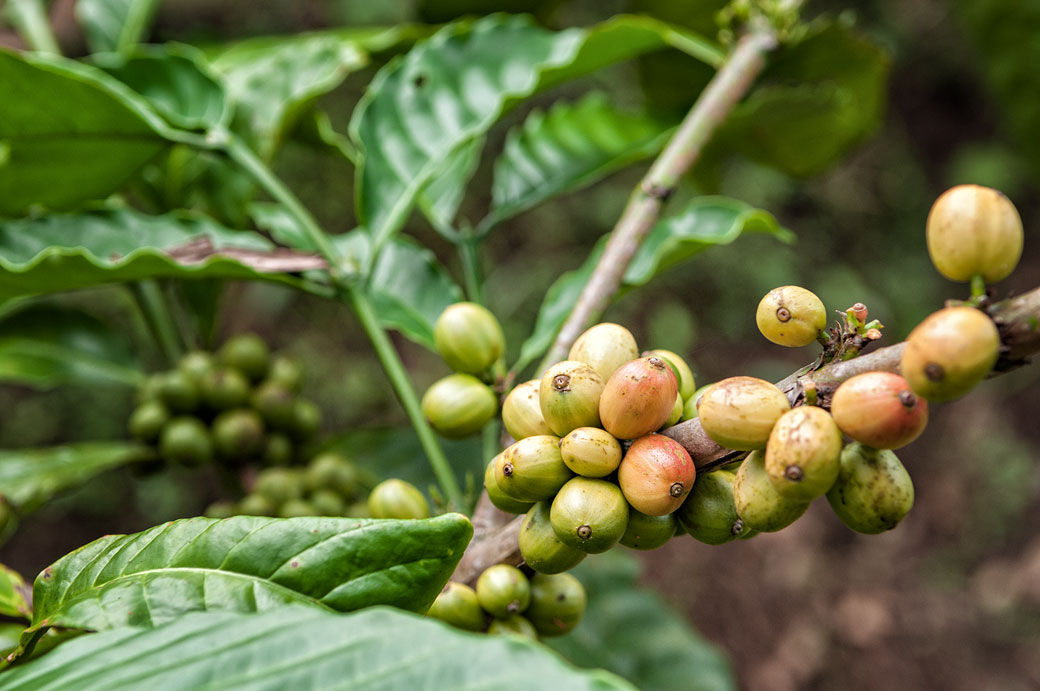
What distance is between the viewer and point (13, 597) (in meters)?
0.83

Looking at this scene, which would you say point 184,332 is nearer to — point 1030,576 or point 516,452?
point 516,452

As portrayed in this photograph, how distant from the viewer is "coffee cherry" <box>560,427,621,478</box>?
0.63 m

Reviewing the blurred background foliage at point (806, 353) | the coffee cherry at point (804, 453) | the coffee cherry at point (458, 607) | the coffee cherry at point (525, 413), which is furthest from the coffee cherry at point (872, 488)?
the blurred background foliage at point (806, 353)

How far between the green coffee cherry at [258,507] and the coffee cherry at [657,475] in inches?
28.4

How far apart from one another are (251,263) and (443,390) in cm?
36

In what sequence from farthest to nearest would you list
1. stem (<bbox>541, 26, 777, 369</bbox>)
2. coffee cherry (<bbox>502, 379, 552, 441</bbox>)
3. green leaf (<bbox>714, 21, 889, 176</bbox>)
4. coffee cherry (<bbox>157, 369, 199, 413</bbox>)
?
1. green leaf (<bbox>714, 21, 889, 176</bbox>)
2. coffee cherry (<bbox>157, 369, 199, 413</bbox>)
3. stem (<bbox>541, 26, 777, 369</bbox>)
4. coffee cherry (<bbox>502, 379, 552, 441</bbox>)

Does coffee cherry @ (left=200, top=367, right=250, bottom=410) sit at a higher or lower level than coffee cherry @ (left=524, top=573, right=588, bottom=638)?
higher

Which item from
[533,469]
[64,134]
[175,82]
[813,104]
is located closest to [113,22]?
[175,82]

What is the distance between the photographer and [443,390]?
0.88m

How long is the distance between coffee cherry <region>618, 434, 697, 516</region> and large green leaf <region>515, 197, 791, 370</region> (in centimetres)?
44

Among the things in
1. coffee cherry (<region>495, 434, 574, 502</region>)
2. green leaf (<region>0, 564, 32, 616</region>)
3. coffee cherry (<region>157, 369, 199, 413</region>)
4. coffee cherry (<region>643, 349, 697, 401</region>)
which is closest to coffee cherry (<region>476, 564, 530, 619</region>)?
coffee cherry (<region>495, 434, 574, 502</region>)

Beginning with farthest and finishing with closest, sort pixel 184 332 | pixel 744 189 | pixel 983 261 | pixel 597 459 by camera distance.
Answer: pixel 744 189, pixel 184 332, pixel 597 459, pixel 983 261

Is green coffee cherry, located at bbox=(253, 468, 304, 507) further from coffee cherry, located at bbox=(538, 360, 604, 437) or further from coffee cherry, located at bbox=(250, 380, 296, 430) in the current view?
coffee cherry, located at bbox=(538, 360, 604, 437)

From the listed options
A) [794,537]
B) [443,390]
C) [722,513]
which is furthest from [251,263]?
[794,537]
